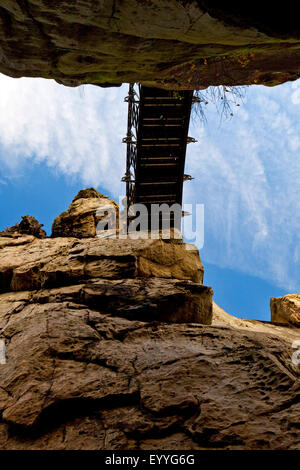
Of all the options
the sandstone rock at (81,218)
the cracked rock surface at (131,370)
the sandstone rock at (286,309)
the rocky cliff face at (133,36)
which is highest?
the rocky cliff face at (133,36)

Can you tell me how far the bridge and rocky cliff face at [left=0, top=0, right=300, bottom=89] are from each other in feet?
23.1

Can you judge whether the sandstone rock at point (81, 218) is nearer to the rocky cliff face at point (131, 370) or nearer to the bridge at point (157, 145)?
the bridge at point (157, 145)

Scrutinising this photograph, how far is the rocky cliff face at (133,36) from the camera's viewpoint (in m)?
3.47

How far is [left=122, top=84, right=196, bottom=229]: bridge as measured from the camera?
41.0 ft

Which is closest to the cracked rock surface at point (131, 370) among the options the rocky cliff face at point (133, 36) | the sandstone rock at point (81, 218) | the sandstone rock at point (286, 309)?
the rocky cliff face at point (133, 36)

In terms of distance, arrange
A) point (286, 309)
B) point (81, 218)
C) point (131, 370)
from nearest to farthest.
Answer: point (131, 370)
point (286, 309)
point (81, 218)

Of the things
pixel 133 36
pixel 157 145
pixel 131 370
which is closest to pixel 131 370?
pixel 131 370

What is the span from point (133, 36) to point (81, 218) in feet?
29.3

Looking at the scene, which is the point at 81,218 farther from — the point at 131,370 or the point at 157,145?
the point at 131,370

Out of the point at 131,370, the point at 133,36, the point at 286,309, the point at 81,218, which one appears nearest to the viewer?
the point at 133,36

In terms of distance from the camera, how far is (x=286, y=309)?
445 inches

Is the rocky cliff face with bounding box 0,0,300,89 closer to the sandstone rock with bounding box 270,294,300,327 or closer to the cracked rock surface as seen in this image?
the cracked rock surface

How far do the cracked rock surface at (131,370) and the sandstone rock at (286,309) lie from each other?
20.4 ft
